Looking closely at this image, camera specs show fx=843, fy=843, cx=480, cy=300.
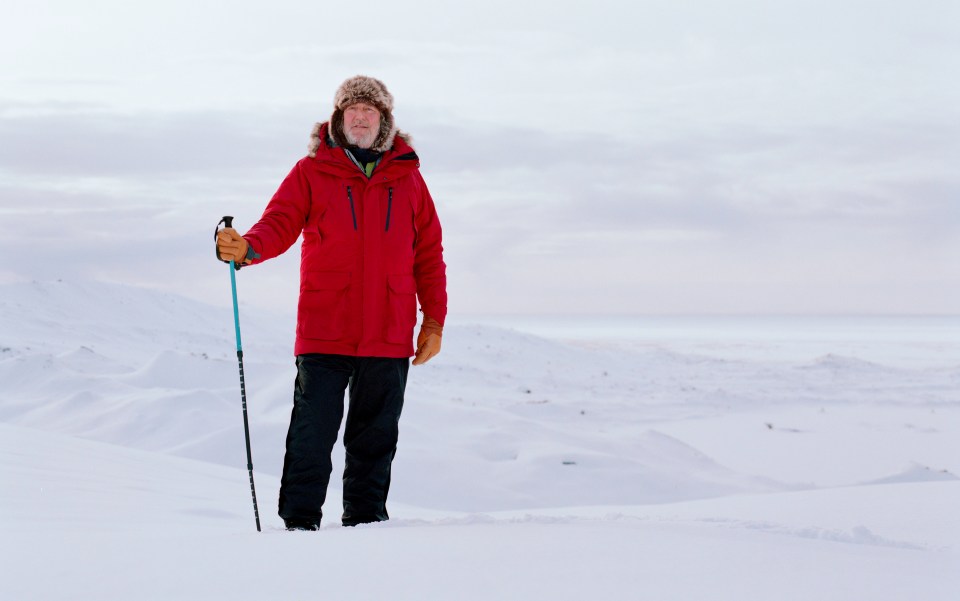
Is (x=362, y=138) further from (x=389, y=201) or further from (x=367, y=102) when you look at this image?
(x=389, y=201)

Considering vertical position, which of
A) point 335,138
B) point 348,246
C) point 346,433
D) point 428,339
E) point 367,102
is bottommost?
point 346,433

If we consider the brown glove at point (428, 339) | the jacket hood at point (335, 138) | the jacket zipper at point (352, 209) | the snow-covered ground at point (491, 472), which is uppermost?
the jacket hood at point (335, 138)

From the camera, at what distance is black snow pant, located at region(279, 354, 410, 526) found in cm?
343

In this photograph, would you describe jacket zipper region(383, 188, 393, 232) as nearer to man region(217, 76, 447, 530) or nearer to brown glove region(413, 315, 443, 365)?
man region(217, 76, 447, 530)

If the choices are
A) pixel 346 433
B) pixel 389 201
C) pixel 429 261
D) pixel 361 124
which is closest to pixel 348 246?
pixel 389 201

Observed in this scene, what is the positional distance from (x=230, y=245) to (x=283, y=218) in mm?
326

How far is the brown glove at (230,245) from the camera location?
3.20 metres

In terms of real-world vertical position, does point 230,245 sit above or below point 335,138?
below

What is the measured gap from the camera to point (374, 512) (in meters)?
3.59

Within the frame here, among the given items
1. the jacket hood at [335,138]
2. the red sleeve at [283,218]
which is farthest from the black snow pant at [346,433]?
the jacket hood at [335,138]

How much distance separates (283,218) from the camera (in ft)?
11.4

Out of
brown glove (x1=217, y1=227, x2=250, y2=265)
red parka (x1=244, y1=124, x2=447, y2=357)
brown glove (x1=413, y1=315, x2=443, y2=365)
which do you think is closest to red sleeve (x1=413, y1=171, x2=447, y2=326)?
brown glove (x1=413, y1=315, x2=443, y2=365)

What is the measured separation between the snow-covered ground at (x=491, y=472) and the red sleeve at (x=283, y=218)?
43.6 inches

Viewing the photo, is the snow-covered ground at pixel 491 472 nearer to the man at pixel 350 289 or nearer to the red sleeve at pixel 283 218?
the man at pixel 350 289
